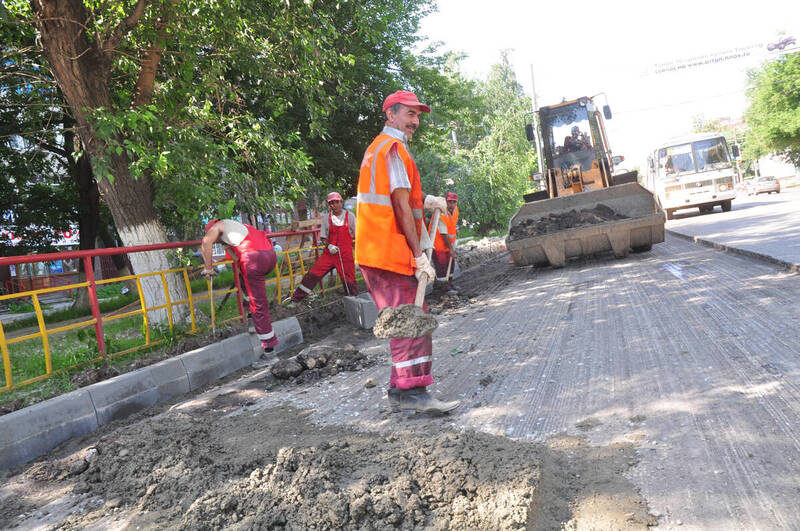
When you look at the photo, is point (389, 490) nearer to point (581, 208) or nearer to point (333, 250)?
point (333, 250)

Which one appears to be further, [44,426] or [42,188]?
[42,188]

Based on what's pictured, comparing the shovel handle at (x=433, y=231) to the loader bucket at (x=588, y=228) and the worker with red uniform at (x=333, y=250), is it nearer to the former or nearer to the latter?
the worker with red uniform at (x=333, y=250)

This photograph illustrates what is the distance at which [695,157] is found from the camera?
19156 mm

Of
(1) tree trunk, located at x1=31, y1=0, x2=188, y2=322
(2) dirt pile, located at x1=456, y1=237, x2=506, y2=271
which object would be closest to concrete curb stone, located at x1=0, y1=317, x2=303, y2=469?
(1) tree trunk, located at x1=31, y1=0, x2=188, y2=322

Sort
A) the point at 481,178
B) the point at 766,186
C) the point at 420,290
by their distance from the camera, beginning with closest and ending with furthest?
the point at 420,290 < the point at 481,178 < the point at 766,186

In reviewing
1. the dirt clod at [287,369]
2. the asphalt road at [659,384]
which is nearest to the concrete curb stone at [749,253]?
the asphalt road at [659,384]

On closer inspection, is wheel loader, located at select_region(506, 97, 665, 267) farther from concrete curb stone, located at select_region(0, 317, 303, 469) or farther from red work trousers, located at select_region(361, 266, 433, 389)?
red work trousers, located at select_region(361, 266, 433, 389)

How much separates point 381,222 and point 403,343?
0.83 metres

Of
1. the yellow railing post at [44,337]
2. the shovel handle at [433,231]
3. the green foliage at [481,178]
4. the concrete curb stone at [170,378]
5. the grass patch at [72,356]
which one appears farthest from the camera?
the green foliage at [481,178]

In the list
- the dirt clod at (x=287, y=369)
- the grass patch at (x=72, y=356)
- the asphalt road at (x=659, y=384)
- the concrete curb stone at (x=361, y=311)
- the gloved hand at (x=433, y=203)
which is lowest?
the asphalt road at (x=659, y=384)

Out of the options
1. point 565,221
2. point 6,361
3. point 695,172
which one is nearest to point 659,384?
point 6,361

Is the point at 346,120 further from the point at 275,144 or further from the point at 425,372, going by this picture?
the point at 425,372

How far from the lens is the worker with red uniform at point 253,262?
19.1ft

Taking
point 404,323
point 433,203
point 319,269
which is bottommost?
point 404,323
